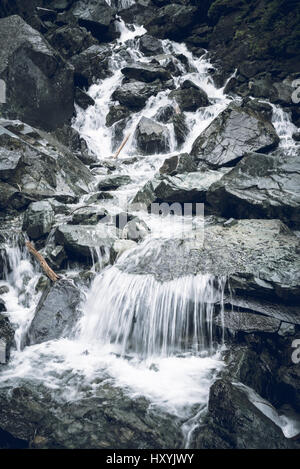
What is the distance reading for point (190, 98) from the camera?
14.1 m

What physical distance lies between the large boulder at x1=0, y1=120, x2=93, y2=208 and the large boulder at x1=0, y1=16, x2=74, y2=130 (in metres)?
2.47

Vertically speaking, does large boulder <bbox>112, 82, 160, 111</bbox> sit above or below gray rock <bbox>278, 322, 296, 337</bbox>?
above

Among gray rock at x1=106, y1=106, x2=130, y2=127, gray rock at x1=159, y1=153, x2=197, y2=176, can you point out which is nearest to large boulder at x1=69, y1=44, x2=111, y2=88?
gray rock at x1=106, y1=106, x2=130, y2=127

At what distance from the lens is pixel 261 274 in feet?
16.5

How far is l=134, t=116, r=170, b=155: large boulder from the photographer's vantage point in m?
12.3

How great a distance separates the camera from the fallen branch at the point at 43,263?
6091 mm

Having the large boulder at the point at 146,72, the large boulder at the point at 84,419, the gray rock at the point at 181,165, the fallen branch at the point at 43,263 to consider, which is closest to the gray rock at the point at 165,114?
the large boulder at the point at 146,72

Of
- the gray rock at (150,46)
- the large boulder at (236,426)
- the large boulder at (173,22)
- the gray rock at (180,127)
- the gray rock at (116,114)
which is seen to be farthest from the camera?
the large boulder at (173,22)

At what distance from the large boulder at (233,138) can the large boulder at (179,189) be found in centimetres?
172

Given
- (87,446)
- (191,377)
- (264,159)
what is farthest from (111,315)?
(264,159)

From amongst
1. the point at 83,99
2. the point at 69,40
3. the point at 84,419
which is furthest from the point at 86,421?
the point at 69,40

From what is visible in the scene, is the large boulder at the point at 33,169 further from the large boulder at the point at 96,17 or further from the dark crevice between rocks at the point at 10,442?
the large boulder at the point at 96,17

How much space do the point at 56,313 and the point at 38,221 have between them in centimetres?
224

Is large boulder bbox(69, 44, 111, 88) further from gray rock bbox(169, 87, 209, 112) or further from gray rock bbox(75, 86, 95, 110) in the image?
gray rock bbox(169, 87, 209, 112)
